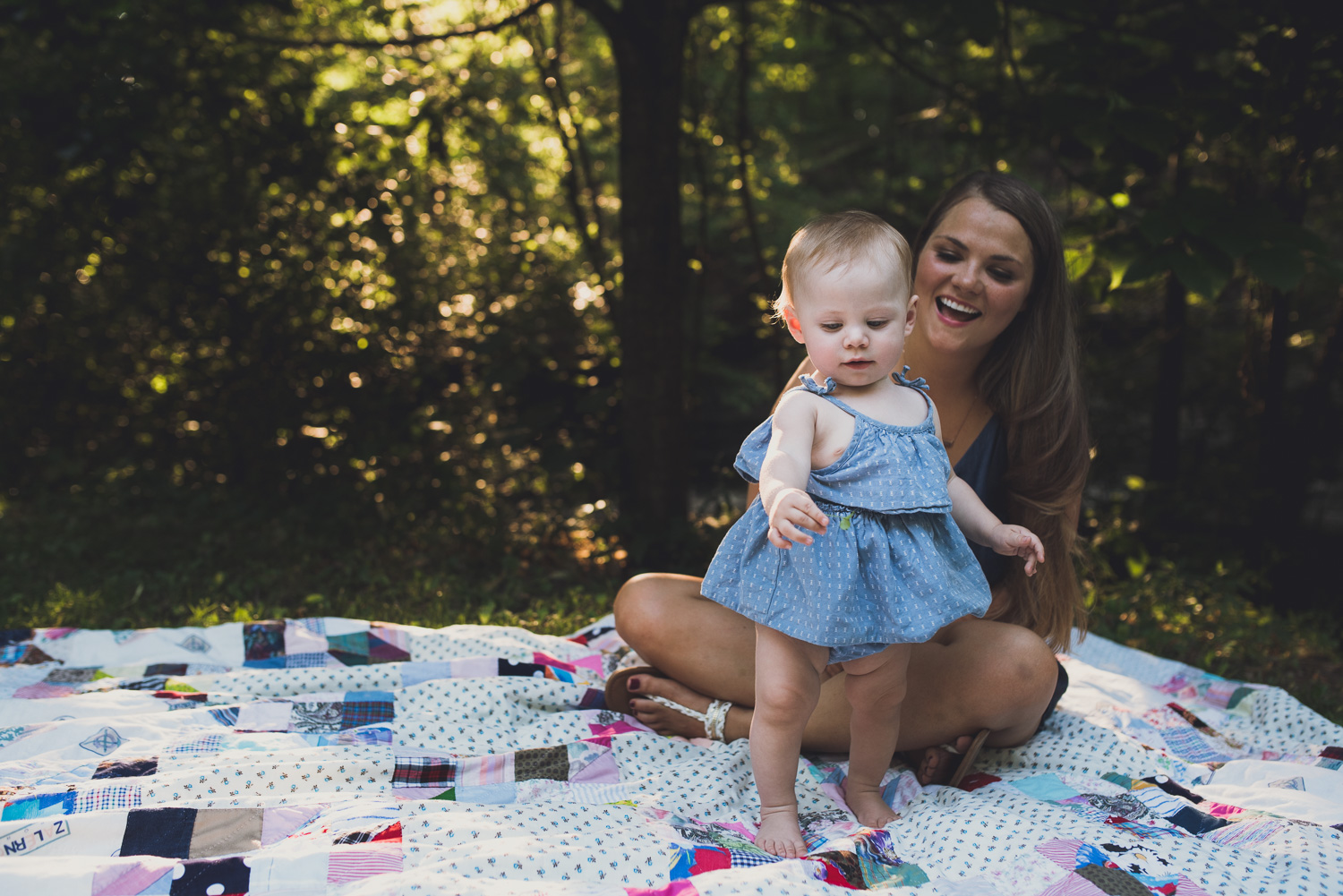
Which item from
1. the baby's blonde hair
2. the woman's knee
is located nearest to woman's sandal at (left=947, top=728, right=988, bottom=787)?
the woman's knee

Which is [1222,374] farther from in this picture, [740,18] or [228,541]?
[228,541]

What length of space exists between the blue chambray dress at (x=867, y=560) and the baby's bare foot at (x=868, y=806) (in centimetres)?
37

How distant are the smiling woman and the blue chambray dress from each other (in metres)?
0.43

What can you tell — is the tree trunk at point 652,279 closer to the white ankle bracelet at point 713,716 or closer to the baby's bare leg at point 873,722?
the white ankle bracelet at point 713,716

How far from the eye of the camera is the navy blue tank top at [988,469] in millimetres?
2258

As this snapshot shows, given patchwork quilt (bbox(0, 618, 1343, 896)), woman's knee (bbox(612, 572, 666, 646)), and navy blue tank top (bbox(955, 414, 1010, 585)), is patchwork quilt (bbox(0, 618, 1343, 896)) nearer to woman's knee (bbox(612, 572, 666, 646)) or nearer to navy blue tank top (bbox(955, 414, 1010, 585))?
woman's knee (bbox(612, 572, 666, 646))

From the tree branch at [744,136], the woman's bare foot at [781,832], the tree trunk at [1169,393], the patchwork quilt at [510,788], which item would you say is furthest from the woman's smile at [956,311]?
the tree trunk at [1169,393]

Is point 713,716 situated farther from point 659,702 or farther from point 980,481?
point 980,481

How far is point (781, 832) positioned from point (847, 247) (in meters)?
1.06

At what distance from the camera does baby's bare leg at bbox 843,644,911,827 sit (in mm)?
1800

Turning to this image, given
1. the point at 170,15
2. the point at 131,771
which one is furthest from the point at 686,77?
the point at 131,771

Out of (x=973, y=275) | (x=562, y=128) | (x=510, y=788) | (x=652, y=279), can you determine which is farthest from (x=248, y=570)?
(x=973, y=275)

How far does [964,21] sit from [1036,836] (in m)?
2.60

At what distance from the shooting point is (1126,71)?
10.1 ft
